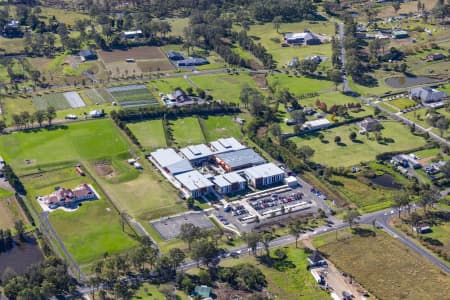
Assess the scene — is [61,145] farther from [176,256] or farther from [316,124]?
[316,124]

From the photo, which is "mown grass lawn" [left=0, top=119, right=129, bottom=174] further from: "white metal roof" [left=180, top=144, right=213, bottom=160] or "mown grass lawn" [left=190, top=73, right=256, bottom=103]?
"mown grass lawn" [left=190, top=73, right=256, bottom=103]

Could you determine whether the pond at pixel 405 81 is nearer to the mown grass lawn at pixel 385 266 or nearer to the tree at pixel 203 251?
the mown grass lawn at pixel 385 266

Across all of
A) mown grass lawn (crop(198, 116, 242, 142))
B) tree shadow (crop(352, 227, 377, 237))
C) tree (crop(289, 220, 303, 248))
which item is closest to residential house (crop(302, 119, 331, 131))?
mown grass lawn (crop(198, 116, 242, 142))

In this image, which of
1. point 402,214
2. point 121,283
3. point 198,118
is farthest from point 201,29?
point 121,283

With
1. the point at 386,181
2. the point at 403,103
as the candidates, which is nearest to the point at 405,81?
the point at 403,103

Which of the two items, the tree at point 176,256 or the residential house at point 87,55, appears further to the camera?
the residential house at point 87,55

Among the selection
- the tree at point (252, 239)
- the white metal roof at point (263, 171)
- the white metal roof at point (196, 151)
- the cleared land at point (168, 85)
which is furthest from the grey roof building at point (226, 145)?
the tree at point (252, 239)
